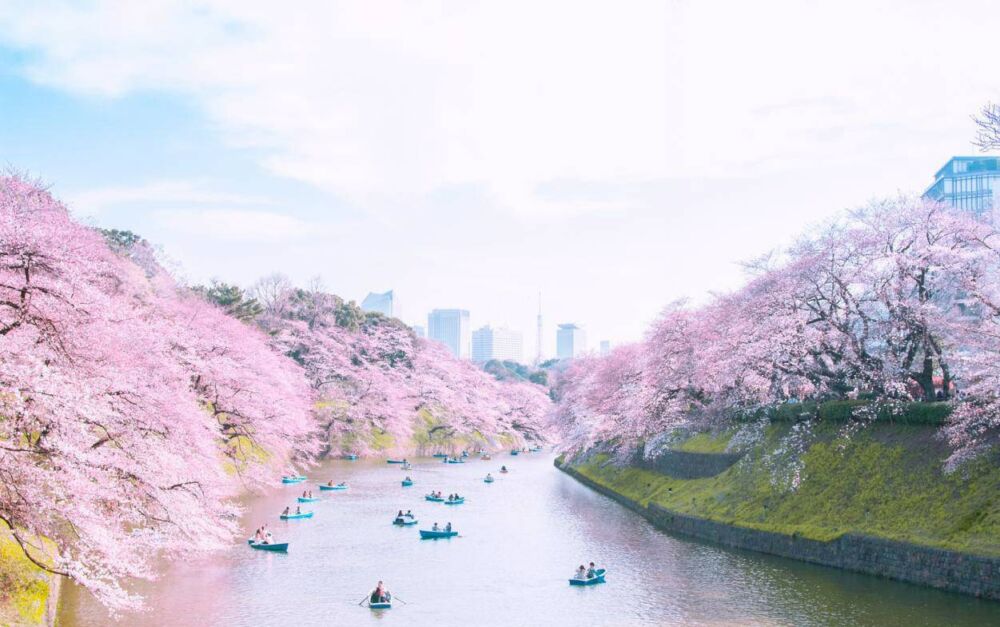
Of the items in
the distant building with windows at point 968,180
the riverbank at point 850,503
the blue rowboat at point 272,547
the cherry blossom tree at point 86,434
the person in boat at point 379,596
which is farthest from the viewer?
the distant building with windows at point 968,180

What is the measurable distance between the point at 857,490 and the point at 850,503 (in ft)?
2.16

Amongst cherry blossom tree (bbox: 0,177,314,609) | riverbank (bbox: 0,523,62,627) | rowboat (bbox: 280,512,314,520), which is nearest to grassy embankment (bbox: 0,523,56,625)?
riverbank (bbox: 0,523,62,627)

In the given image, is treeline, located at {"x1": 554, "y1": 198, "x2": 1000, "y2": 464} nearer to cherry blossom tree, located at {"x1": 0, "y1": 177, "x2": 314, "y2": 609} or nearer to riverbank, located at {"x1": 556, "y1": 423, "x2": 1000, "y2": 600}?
riverbank, located at {"x1": 556, "y1": 423, "x2": 1000, "y2": 600}

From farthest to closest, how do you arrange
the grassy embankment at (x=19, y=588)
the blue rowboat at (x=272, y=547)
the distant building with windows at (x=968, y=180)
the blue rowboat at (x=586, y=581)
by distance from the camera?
1. the distant building with windows at (x=968, y=180)
2. the blue rowboat at (x=272, y=547)
3. the blue rowboat at (x=586, y=581)
4. the grassy embankment at (x=19, y=588)

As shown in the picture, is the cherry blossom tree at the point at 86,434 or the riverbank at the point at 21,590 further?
the riverbank at the point at 21,590

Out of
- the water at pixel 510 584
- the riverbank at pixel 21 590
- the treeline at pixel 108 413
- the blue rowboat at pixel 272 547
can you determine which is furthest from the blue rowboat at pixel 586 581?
the riverbank at pixel 21 590

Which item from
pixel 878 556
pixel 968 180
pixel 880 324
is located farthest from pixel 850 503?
pixel 968 180

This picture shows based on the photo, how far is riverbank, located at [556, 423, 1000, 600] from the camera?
1057 inches

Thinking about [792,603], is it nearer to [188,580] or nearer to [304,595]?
[304,595]

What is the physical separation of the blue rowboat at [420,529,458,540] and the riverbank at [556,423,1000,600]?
10562 mm

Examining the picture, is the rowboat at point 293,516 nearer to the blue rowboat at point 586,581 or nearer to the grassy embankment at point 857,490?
the blue rowboat at point 586,581

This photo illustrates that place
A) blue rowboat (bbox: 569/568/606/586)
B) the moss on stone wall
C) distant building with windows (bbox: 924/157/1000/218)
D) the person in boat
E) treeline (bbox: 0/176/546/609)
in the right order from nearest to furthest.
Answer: treeline (bbox: 0/176/546/609) < the person in boat < the moss on stone wall < blue rowboat (bbox: 569/568/606/586) < distant building with windows (bbox: 924/157/1000/218)

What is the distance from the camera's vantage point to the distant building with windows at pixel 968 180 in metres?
118

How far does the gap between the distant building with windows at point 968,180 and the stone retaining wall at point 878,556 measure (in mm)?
97857
